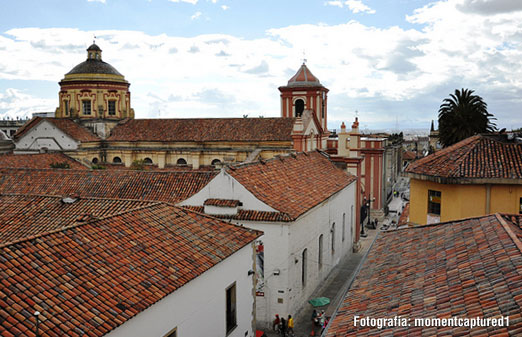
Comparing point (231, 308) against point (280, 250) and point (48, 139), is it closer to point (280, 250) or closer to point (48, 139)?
point (280, 250)

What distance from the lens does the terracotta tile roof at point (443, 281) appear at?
263 inches

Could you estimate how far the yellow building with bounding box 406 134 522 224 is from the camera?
17031mm

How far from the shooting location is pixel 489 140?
62.2 ft

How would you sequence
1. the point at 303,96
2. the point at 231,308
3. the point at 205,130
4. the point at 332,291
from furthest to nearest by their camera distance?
the point at 303,96 < the point at 205,130 < the point at 332,291 < the point at 231,308

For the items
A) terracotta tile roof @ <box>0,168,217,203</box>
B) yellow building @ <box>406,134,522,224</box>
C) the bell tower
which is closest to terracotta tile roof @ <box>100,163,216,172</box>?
the bell tower

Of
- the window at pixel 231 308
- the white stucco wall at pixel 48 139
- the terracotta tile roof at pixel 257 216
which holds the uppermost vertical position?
the white stucco wall at pixel 48 139

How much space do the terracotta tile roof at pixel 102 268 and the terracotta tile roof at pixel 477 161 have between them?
353 inches

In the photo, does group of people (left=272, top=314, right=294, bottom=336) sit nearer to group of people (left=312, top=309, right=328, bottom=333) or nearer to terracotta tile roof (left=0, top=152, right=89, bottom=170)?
group of people (left=312, top=309, right=328, bottom=333)

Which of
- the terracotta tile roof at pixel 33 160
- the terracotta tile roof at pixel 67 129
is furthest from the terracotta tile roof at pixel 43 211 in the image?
the terracotta tile roof at pixel 67 129

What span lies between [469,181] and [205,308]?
11.0 meters

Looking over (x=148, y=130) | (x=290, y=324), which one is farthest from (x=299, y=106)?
(x=290, y=324)

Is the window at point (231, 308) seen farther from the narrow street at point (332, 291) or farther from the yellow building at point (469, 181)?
the yellow building at point (469, 181)

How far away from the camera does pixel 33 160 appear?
31391mm

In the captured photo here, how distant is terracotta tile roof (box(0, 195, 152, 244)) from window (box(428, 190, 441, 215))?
1095 centimetres
